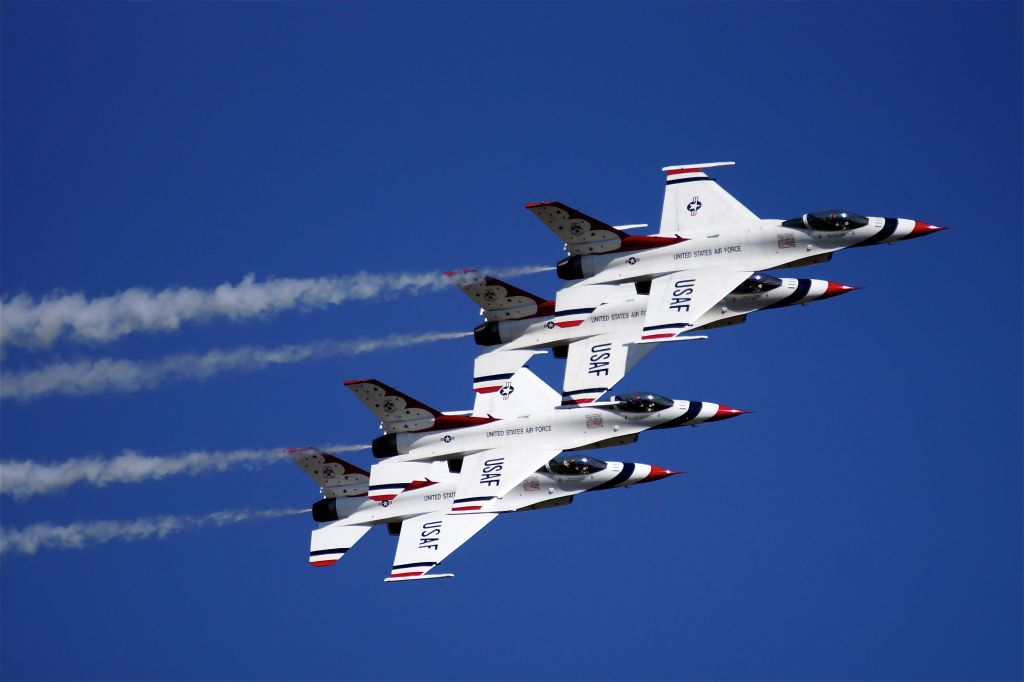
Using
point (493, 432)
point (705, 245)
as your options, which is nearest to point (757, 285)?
point (705, 245)

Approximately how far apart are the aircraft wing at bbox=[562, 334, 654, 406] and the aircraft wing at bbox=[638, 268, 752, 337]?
1.00 meters

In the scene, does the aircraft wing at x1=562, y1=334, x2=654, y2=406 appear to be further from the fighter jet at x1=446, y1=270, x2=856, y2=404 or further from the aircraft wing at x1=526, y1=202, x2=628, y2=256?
the aircraft wing at x1=526, y1=202, x2=628, y2=256

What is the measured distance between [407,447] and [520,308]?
654 centimetres

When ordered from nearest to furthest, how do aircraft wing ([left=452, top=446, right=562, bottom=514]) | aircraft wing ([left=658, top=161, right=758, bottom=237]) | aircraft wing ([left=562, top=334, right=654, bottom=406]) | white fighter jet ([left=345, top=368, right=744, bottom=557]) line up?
aircraft wing ([left=452, top=446, right=562, bottom=514]) → white fighter jet ([left=345, top=368, right=744, bottom=557]) → aircraft wing ([left=562, top=334, right=654, bottom=406]) → aircraft wing ([left=658, top=161, right=758, bottom=237])

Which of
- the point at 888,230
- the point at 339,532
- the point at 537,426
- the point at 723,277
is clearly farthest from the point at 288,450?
the point at 888,230

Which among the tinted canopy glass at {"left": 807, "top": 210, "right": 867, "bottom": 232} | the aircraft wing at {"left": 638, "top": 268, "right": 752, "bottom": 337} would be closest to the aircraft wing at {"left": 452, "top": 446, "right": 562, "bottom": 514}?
the aircraft wing at {"left": 638, "top": 268, "right": 752, "bottom": 337}

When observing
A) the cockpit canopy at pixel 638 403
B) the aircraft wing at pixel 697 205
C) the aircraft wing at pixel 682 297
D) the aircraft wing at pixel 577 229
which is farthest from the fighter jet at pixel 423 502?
the aircraft wing at pixel 697 205

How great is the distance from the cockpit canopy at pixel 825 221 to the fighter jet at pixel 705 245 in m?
0.03

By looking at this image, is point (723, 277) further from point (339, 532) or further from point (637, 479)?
point (339, 532)

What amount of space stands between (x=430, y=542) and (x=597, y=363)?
8155 mm

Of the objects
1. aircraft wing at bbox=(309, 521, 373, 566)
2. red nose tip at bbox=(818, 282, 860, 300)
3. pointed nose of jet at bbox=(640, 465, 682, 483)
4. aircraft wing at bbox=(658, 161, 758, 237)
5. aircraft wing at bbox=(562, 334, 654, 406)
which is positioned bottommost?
aircraft wing at bbox=(309, 521, 373, 566)

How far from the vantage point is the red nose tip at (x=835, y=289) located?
7650cm

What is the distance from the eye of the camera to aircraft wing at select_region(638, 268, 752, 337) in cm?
7381

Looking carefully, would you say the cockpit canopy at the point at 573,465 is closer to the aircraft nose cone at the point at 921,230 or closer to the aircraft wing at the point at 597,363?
the aircraft wing at the point at 597,363
